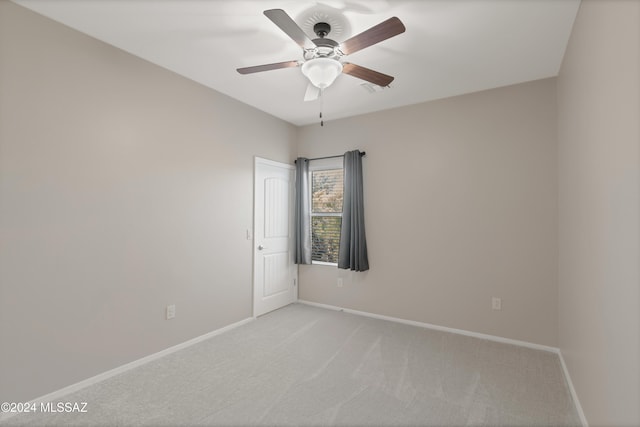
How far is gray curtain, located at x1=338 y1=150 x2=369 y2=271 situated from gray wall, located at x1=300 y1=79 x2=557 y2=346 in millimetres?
116

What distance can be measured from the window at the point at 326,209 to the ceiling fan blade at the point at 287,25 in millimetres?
2398

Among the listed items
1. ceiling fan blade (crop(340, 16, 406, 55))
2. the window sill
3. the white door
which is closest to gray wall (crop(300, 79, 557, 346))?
the window sill

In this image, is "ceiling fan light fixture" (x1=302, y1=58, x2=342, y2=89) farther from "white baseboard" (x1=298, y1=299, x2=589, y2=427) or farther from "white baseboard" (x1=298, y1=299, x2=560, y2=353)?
"white baseboard" (x1=298, y1=299, x2=560, y2=353)

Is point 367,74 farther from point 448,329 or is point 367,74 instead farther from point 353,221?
point 448,329

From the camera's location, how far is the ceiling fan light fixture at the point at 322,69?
2.10m

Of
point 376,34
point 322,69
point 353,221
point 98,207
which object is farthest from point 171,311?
point 376,34

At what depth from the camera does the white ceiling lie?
2.00m

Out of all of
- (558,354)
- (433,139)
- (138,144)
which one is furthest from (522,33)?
(138,144)

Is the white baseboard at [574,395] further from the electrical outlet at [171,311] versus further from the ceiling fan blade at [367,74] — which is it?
the electrical outlet at [171,311]

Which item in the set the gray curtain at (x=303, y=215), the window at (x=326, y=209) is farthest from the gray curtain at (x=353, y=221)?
the gray curtain at (x=303, y=215)

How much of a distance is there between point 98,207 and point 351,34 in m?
2.39

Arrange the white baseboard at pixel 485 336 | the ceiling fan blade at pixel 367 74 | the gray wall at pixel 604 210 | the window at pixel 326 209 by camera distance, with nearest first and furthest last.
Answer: the gray wall at pixel 604 210
the white baseboard at pixel 485 336
the ceiling fan blade at pixel 367 74
the window at pixel 326 209

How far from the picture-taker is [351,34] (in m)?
2.29

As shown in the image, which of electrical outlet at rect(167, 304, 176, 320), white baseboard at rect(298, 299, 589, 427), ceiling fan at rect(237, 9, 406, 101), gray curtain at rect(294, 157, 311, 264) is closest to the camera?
ceiling fan at rect(237, 9, 406, 101)
